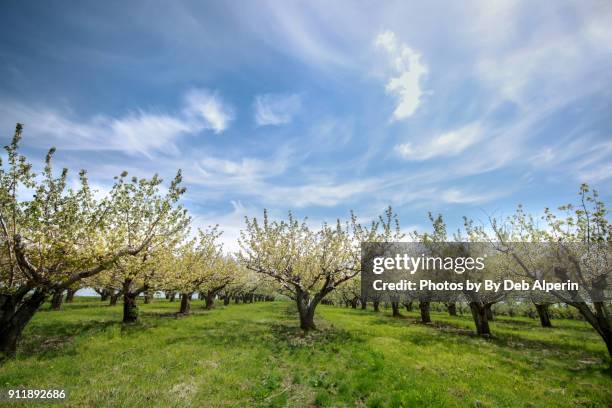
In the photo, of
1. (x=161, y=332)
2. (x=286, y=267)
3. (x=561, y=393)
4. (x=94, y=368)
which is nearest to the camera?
(x=561, y=393)

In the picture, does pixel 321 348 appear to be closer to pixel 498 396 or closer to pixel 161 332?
pixel 498 396

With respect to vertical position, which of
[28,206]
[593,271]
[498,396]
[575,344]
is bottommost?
[575,344]

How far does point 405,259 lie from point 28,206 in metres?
42.0

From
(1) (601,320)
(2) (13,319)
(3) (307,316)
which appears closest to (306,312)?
(3) (307,316)

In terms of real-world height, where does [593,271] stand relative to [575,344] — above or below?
above

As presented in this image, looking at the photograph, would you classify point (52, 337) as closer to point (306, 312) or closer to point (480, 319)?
point (306, 312)

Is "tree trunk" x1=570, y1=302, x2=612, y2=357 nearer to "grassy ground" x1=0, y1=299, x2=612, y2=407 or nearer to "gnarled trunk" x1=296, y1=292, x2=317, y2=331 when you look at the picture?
"grassy ground" x1=0, y1=299, x2=612, y2=407

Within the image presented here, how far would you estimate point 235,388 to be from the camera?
12211 millimetres

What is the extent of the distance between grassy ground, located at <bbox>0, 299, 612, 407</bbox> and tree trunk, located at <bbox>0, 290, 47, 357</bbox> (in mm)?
1008

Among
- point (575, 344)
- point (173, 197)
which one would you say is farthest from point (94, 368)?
point (575, 344)

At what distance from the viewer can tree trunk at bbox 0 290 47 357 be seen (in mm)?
16219

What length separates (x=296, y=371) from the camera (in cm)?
1511

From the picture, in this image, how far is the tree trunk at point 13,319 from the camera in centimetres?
1622

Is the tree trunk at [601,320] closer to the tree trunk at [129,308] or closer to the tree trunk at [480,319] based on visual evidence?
the tree trunk at [480,319]
